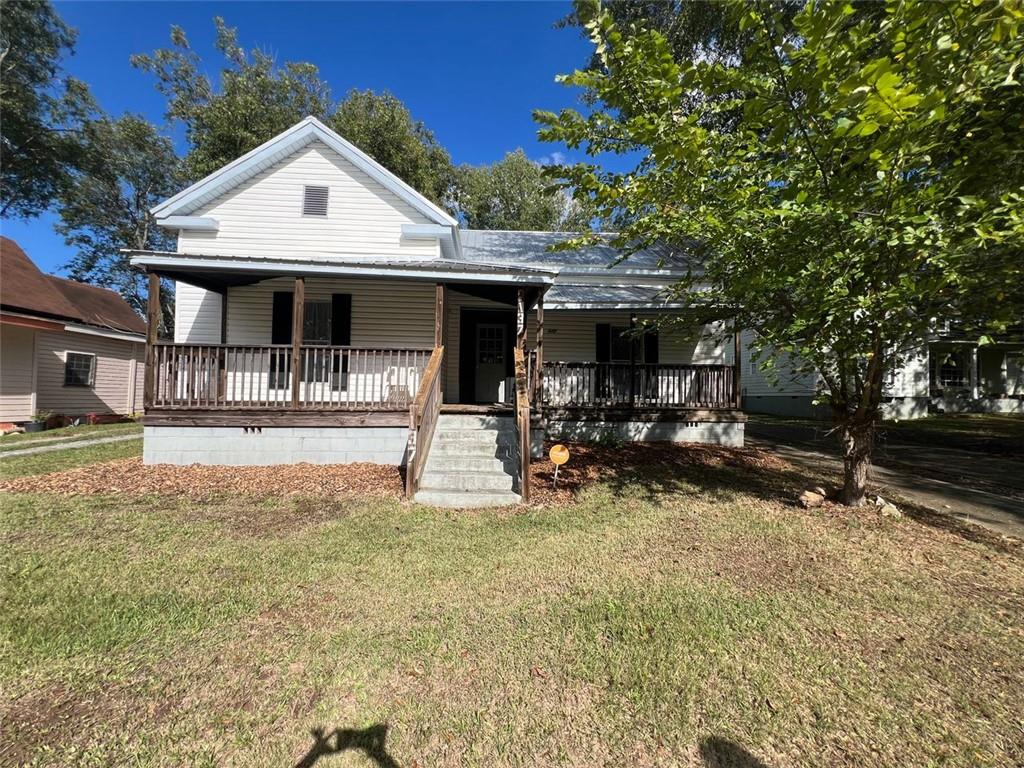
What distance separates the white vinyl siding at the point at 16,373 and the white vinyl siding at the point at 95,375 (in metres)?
0.43

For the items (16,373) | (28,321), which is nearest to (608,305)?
(28,321)

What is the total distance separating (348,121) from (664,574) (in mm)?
25877

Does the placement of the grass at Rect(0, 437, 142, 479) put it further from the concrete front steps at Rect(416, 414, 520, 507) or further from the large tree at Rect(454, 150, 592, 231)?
the large tree at Rect(454, 150, 592, 231)

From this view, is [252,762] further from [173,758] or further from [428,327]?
[428,327]

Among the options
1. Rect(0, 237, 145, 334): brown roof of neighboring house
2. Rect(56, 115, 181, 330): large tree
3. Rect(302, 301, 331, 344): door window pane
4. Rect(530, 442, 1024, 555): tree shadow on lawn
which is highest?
Rect(56, 115, 181, 330): large tree

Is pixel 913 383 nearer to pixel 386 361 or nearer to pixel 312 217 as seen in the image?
pixel 386 361

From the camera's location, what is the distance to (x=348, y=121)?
23109 mm

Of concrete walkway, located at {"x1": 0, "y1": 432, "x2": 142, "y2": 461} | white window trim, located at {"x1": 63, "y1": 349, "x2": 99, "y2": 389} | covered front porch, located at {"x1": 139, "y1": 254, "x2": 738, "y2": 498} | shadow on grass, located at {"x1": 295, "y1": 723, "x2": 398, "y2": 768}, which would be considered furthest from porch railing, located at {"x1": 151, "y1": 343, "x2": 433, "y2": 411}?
white window trim, located at {"x1": 63, "y1": 349, "x2": 99, "y2": 389}

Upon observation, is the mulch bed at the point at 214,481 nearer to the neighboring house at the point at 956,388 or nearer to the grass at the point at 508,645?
the grass at the point at 508,645

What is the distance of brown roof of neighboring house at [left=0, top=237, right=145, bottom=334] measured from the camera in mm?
13633

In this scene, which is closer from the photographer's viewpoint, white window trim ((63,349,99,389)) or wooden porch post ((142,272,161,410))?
wooden porch post ((142,272,161,410))

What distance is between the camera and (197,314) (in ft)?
35.0

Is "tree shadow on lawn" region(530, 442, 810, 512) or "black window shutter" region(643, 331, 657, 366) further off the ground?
"black window shutter" region(643, 331, 657, 366)

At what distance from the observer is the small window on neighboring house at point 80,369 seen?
1541 centimetres
